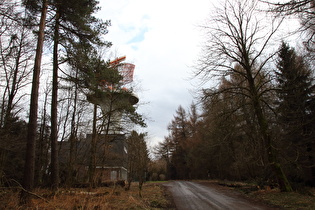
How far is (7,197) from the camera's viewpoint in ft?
24.2

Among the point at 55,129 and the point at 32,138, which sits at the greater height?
the point at 55,129

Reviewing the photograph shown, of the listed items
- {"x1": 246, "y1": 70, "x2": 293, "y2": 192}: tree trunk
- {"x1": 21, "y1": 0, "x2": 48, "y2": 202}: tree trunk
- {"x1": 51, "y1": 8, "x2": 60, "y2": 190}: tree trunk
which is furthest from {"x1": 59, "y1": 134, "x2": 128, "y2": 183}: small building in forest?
{"x1": 246, "y1": 70, "x2": 293, "y2": 192}: tree trunk

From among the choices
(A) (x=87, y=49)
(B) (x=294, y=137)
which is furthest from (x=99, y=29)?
(B) (x=294, y=137)

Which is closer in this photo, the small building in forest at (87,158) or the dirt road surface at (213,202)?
the dirt road surface at (213,202)

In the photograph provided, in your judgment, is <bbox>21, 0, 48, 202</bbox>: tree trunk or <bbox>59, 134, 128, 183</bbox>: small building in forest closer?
<bbox>21, 0, 48, 202</bbox>: tree trunk

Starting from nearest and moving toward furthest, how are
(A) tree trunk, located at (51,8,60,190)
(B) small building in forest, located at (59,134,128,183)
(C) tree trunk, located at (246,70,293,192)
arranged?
(A) tree trunk, located at (51,8,60,190) < (C) tree trunk, located at (246,70,293,192) < (B) small building in forest, located at (59,134,128,183)

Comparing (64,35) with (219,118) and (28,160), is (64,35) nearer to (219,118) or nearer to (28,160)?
(28,160)

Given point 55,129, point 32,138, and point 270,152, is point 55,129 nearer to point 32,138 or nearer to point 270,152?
point 32,138

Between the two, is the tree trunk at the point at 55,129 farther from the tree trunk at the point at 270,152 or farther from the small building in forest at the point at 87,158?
the tree trunk at the point at 270,152

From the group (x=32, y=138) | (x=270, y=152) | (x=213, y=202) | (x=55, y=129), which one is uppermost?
(x=55, y=129)

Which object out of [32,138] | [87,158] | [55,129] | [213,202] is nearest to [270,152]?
[213,202]

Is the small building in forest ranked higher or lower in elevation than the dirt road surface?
higher

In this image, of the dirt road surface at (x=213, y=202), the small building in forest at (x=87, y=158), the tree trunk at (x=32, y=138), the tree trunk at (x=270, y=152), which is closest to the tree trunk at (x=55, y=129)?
the small building in forest at (x=87, y=158)

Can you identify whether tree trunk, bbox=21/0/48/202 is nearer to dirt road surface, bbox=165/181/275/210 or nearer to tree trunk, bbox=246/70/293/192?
dirt road surface, bbox=165/181/275/210
